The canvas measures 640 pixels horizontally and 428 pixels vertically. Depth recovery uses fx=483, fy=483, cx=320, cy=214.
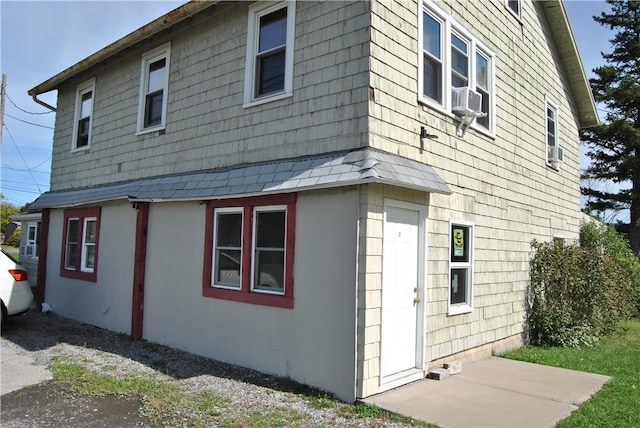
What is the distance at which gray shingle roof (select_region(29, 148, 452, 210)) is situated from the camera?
5773 mm

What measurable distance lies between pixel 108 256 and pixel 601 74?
23.7 meters

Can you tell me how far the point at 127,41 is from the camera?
1001 centimetres

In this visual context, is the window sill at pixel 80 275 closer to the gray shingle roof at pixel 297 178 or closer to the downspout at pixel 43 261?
the downspout at pixel 43 261

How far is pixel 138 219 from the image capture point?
9.32m

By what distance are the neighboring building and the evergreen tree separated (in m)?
23.7

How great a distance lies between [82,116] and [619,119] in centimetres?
2186

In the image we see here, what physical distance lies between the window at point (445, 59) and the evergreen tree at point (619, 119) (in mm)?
16808

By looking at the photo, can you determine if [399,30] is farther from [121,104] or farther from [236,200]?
[121,104]

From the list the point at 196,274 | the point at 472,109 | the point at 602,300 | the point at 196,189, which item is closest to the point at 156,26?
the point at 196,189

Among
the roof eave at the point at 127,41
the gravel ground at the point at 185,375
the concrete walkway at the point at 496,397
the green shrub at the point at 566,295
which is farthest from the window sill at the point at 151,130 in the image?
the green shrub at the point at 566,295

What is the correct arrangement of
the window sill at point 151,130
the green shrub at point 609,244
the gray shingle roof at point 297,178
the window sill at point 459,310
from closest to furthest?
the gray shingle roof at point 297,178 < the window sill at point 459,310 < the window sill at point 151,130 < the green shrub at point 609,244

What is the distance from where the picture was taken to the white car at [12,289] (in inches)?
367

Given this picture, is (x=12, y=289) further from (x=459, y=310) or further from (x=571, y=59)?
(x=571, y=59)

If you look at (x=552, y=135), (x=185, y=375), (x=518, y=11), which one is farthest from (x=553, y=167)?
(x=185, y=375)
